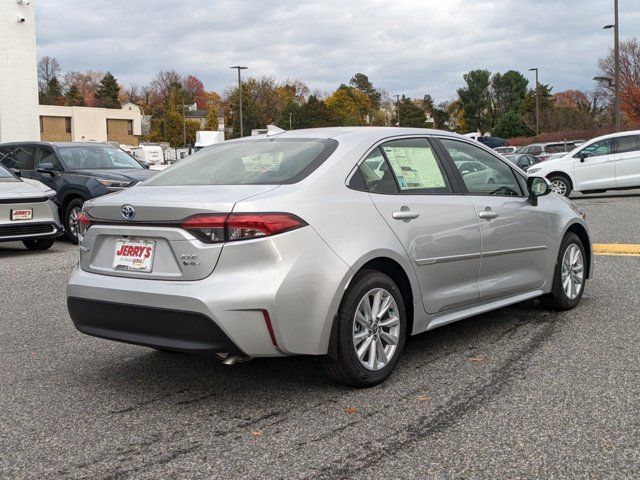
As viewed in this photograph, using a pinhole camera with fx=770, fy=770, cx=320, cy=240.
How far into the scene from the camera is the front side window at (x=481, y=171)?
555 cm

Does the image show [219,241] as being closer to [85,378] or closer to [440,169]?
[85,378]

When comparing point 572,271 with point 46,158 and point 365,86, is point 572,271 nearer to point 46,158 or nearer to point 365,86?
point 46,158

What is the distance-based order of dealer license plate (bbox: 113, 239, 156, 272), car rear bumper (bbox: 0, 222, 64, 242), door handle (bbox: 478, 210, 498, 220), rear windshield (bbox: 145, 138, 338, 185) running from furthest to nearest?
car rear bumper (bbox: 0, 222, 64, 242), door handle (bbox: 478, 210, 498, 220), rear windshield (bbox: 145, 138, 338, 185), dealer license plate (bbox: 113, 239, 156, 272)

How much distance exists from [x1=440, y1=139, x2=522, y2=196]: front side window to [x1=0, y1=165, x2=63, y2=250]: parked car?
7.39 meters

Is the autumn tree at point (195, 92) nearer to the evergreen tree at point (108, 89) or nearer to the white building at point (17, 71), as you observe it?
the evergreen tree at point (108, 89)

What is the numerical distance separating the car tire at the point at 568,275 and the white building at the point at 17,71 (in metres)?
30.9

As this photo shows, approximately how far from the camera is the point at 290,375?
4.84m

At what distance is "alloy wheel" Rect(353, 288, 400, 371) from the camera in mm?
4395

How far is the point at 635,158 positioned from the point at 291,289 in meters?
18.4

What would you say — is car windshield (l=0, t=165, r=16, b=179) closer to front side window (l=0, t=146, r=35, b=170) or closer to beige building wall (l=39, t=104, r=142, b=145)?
front side window (l=0, t=146, r=35, b=170)

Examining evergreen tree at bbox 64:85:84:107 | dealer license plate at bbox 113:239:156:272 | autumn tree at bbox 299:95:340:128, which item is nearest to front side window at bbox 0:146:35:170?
dealer license plate at bbox 113:239:156:272

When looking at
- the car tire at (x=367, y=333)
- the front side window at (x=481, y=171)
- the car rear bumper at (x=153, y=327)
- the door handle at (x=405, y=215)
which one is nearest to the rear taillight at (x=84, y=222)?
the car rear bumper at (x=153, y=327)

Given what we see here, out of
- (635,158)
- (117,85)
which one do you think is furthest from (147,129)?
(635,158)

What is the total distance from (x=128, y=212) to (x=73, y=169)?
914 centimetres
